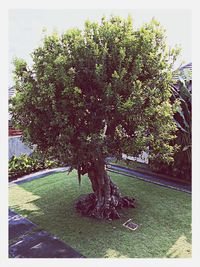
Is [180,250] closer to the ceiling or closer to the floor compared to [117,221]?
closer to the floor

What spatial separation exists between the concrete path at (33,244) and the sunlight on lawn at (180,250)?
2.23 metres

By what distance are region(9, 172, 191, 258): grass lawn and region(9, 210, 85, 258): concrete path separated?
22 centimetres

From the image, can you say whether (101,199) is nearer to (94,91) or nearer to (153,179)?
(94,91)

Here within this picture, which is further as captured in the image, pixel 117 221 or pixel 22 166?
pixel 22 166

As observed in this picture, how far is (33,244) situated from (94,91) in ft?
14.5

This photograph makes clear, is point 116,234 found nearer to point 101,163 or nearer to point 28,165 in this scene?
point 101,163

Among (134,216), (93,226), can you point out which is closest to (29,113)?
(93,226)

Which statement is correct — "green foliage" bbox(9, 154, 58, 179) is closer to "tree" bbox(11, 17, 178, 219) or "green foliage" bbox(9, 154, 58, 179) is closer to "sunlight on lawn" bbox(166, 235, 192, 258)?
"tree" bbox(11, 17, 178, 219)

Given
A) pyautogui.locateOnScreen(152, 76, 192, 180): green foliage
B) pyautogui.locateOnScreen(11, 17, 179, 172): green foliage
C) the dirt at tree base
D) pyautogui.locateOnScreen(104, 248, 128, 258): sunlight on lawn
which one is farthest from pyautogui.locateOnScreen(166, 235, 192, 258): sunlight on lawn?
pyautogui.locateOnScreen(152, 76, 192, 180): green foliage

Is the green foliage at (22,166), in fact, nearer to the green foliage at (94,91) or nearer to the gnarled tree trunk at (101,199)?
the gnarled tree trunk at (101,199)

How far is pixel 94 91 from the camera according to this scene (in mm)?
7586

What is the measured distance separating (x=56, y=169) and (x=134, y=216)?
21.4 feet

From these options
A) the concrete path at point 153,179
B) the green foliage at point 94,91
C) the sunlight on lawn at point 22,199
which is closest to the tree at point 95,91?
the green foliage at point 94,91

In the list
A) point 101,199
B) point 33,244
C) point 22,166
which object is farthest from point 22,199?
point 33,244
